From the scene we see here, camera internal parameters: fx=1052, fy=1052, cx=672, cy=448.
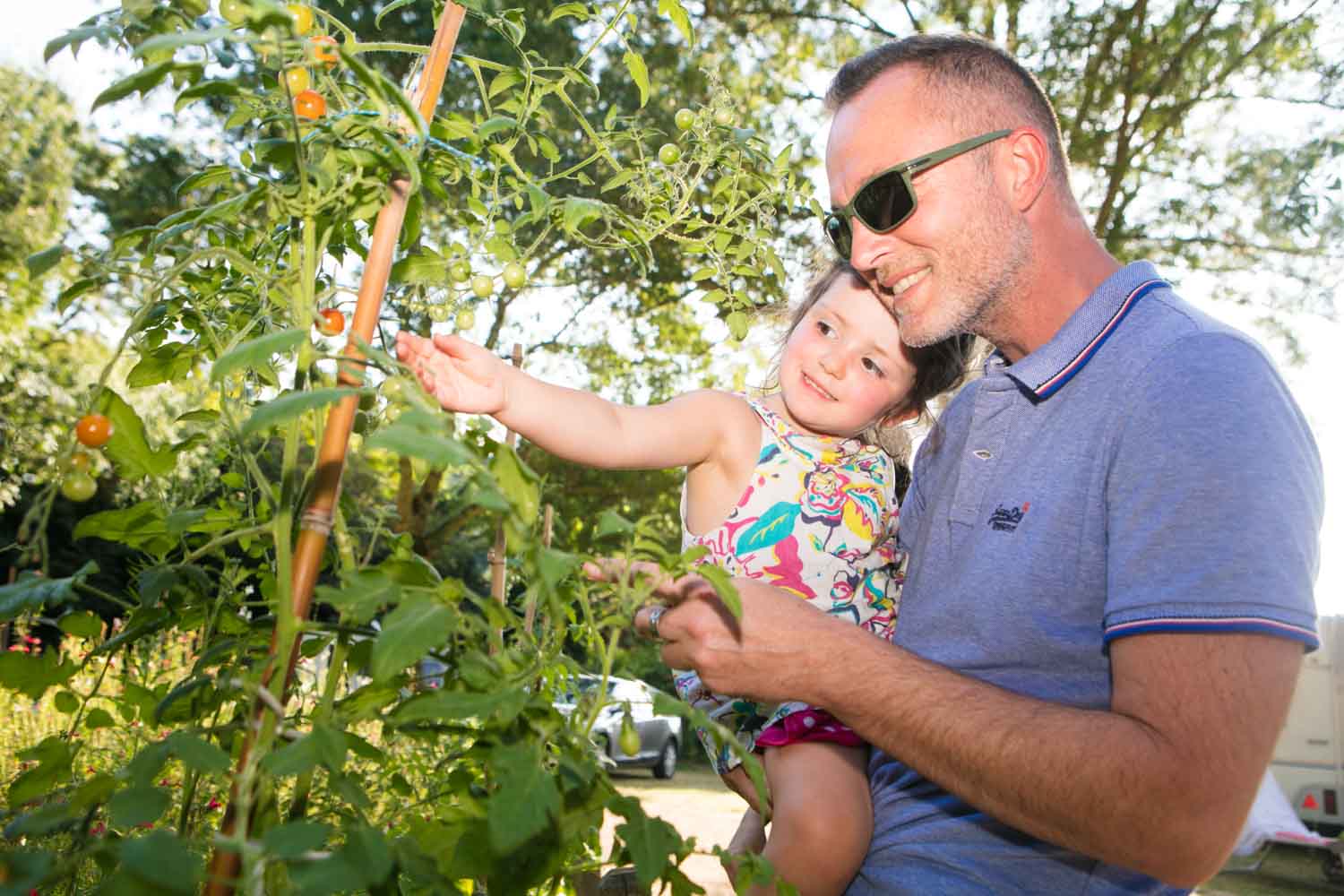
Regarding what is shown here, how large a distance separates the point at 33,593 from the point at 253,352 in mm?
421

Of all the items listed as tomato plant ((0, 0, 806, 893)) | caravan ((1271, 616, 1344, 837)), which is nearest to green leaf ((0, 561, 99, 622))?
tomato plant ((0, 0, 806, 893))

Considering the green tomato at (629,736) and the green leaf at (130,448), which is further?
the green leaf at (130,448)

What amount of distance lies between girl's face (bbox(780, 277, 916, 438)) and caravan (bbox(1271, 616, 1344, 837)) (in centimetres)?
869

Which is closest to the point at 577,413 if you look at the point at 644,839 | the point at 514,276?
the point at 514,276

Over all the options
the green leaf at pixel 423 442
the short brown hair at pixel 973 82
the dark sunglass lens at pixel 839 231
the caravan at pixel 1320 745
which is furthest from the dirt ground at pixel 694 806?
the green leaf at pixel 423 442

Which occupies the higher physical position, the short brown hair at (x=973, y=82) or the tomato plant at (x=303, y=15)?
the short brown hair at (x=973, y=82)

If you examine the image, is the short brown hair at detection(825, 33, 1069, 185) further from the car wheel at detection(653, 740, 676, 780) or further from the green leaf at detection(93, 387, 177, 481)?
the car wheel at detection(653, 740, 676, 780)

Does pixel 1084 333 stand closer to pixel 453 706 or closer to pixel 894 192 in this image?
pixel 894 192

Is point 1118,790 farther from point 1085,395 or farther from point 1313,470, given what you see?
point 1085,395

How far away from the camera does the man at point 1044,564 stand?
1.27 metres

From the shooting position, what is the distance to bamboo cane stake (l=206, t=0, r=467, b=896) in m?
0.93

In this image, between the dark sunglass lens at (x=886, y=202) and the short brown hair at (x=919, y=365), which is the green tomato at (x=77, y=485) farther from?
the short brown hair at (x=919, y=365)

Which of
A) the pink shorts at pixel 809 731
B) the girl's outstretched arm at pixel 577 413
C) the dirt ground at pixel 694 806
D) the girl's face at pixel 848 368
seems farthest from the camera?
the dirt ground at pixel 694 806

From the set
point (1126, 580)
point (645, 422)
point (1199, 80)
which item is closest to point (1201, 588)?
point (1126, 580)
